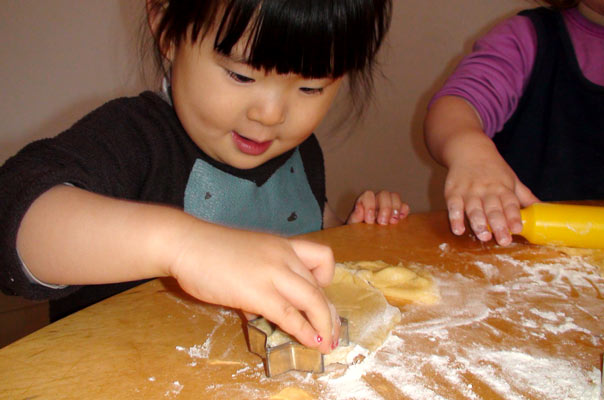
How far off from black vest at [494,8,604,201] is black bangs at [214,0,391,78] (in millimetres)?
724

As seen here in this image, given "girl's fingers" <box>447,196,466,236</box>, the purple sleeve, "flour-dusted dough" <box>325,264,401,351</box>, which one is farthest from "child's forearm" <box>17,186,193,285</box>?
the purple sleeve

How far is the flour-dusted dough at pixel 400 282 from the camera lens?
64 cm

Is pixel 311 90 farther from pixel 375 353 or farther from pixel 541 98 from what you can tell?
pixel 541 98

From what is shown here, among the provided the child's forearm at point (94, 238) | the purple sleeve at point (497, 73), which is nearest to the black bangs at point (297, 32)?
the child's forearm at point (94, 238)

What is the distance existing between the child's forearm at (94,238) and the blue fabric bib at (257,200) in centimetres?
39

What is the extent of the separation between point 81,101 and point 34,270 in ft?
4.43

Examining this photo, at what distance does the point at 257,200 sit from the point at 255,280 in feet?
1.84

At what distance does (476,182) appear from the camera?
34.1 inches

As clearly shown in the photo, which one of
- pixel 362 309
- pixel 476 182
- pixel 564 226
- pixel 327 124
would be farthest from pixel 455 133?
pixel 327 124

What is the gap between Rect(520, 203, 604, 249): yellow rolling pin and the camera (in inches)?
30.5

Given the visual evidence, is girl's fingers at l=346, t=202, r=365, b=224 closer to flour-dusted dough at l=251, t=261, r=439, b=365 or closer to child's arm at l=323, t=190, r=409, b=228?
child's arm at l=323, t=190, r=409, b=228

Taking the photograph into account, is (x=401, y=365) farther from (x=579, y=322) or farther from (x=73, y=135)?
(x=73, y=135)

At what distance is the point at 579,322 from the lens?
0.60 metres

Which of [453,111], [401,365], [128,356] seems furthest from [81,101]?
[401,365]
